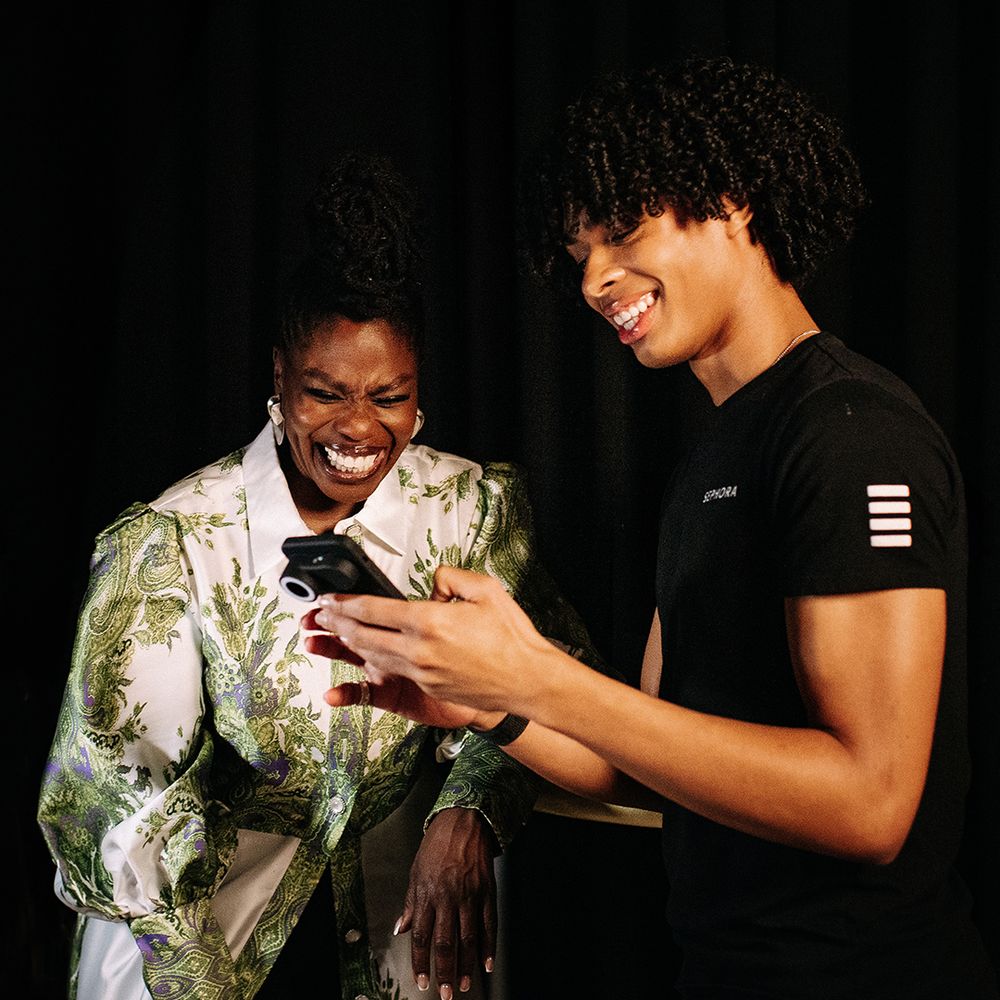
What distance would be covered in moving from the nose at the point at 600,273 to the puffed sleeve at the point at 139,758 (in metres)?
0.58

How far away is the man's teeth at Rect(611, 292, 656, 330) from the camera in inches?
40.5

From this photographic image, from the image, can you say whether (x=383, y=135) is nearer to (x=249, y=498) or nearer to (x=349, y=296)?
(x=349, y=296)

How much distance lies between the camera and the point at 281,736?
1.33m

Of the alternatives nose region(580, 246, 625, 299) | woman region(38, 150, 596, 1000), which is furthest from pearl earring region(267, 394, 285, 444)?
nose region(580, 246, 625, 299)

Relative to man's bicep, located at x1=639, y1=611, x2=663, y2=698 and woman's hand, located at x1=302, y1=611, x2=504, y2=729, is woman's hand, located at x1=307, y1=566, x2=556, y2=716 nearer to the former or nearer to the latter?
woman's hand, located at x1=302, y1=611, x2=504, y2=729

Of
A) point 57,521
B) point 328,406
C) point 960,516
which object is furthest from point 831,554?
point 57,521

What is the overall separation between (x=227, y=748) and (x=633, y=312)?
0.71m

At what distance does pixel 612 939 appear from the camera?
1760mm

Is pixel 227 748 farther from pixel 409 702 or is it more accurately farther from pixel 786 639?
pixel 786 639

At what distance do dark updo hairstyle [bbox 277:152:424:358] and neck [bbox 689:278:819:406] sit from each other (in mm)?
433

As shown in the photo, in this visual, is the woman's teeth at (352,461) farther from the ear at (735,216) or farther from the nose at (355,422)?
the ear at (735,216)

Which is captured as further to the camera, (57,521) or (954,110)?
(57,521)

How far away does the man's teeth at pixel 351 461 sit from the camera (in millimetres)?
1344

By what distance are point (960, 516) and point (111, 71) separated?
4.43 ft
